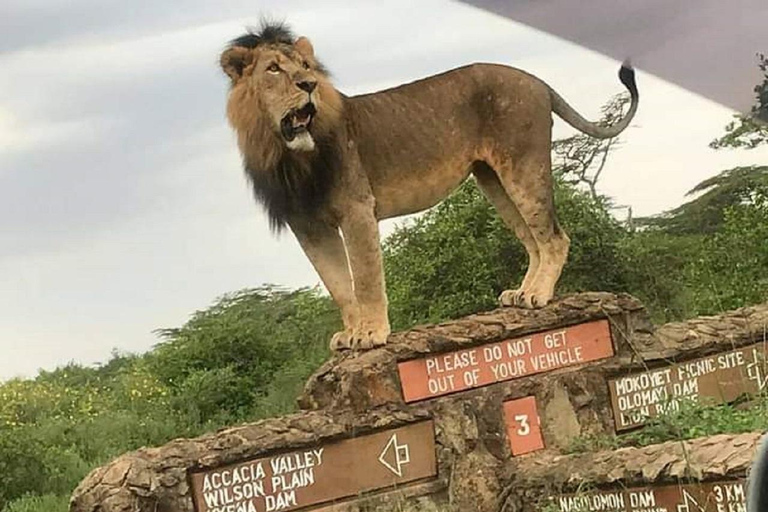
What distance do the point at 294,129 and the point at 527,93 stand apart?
1228mm

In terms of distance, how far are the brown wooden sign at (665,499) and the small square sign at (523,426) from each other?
736mm

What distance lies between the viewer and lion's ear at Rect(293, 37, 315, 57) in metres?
4.98

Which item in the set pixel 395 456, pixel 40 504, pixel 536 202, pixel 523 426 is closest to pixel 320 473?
pixel 395 456

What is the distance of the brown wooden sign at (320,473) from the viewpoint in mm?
4531

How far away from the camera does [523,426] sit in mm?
5152

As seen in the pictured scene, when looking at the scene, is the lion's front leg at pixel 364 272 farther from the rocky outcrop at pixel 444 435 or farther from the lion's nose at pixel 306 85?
the lion's nose at pixel 306 85

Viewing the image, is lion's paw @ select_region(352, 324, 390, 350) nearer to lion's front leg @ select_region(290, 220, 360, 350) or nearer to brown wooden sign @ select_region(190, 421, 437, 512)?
lion's front leg @ select_region(290, 220, 360, 350)

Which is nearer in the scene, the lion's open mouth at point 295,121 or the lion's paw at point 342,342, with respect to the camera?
the lion's open mouth at point 295,121

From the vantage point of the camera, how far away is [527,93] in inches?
218

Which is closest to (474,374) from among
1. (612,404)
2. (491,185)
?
(612,404)

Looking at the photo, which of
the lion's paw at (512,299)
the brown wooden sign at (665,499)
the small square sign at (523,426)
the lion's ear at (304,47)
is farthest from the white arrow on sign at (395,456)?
the lion's ear at (304,47)

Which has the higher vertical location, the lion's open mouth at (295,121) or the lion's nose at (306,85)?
the lion's nose at (306,85)

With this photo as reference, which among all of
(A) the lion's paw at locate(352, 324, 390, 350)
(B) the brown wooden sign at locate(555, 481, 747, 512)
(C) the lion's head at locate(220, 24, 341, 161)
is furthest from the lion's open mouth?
(B) the brown wooden sign at locate(555, 481, 747, 512)

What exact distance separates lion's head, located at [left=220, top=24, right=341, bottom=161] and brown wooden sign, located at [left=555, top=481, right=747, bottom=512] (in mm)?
1702
